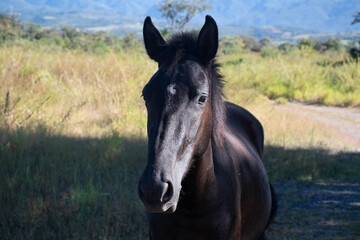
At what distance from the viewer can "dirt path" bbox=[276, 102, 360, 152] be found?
7590mm

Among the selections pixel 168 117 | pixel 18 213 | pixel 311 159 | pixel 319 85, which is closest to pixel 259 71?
pixel 319 85

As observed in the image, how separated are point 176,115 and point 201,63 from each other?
1.39 feet

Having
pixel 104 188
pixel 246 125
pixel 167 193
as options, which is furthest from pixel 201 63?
pixel 104 188

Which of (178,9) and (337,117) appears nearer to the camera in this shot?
(337,117)

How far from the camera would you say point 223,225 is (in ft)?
5.53

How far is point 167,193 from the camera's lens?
1278 millimetres

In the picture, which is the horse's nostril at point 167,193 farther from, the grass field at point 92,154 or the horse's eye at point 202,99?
the grass field at point 92,154

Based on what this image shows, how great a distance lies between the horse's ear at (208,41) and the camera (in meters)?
1.69

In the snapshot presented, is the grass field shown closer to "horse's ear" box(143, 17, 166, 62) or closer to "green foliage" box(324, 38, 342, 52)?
"horse's ear" box(143, 17, 166, 62)

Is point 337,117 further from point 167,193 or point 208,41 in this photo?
point 167,193

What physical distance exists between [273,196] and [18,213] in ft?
8.77

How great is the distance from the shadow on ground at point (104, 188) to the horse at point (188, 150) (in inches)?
64.9

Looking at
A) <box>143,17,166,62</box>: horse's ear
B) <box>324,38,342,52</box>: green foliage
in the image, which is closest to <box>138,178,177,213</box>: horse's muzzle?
<box>143,17,166,62</box>: horse's ear

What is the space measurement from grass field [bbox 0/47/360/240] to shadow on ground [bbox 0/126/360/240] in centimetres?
1
